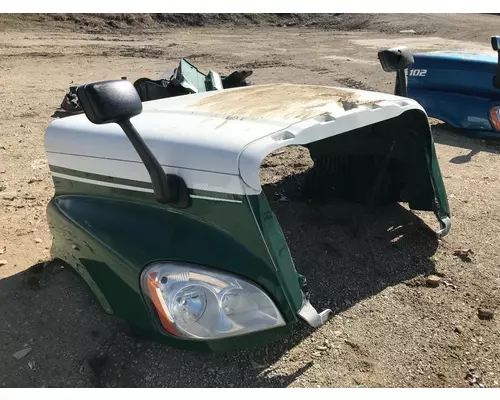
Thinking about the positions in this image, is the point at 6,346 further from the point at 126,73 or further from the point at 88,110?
the point at 126,73

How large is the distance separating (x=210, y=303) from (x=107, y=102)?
0.87 meters

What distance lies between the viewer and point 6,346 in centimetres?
264

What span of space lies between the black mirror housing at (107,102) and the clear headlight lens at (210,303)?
633 millimetres

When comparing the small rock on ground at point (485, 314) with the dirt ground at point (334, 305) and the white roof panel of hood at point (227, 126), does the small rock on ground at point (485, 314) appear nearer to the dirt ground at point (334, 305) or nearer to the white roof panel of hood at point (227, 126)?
the dirt ground at point (334, 305)

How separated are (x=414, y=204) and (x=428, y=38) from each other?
690 inches

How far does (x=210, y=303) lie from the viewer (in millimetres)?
2080

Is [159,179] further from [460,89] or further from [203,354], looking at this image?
[460,89]

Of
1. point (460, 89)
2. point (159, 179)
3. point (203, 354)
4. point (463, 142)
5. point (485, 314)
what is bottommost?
point (463, 142)

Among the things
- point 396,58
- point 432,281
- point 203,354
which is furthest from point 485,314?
point 396,58

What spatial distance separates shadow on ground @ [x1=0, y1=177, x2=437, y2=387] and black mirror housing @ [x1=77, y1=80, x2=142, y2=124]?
3.64 ft

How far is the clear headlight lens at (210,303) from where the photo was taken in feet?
6.77

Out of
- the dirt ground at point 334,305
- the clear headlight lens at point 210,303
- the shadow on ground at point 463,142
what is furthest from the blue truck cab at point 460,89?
the clear headlight lens at point 210,303

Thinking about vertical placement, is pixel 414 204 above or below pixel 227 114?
below

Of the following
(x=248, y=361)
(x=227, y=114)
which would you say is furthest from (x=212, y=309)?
(x=227, y=114)
